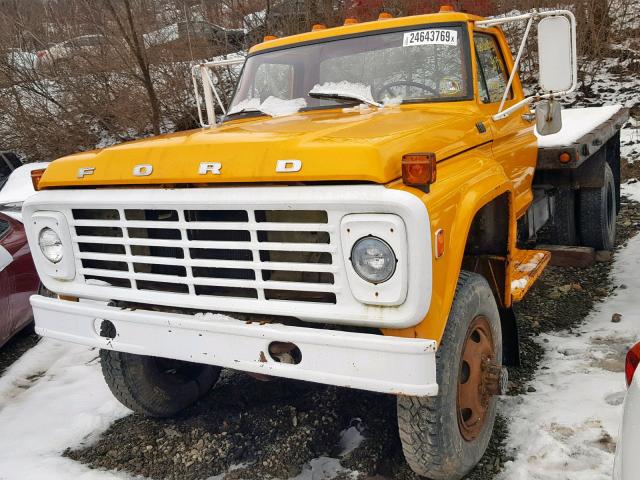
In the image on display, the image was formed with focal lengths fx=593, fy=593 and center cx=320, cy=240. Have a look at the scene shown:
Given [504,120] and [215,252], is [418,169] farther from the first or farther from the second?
[504,120]

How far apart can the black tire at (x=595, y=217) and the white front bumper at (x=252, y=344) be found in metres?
3.83

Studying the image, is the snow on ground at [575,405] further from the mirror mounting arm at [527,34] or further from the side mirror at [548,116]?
the mirror mounting arm at [527,34]

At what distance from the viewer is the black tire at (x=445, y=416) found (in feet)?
7.97

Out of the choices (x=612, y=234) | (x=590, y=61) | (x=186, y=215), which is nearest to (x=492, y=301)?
(x=186, y=215)

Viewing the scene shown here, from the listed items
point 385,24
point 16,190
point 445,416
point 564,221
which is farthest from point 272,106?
point 16,190

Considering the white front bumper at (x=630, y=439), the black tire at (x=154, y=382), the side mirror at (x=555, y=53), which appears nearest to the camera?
the white front bumper at (x=630, y=439)

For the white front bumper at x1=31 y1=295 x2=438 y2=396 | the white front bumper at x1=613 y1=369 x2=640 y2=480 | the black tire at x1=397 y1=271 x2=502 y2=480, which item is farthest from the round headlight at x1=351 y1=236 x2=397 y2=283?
the white front bumper at x1=613 y1=369 x2=640 y2=480

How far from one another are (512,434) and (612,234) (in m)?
3.57

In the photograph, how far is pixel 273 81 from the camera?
407 cm

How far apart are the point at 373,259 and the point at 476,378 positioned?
989 mm

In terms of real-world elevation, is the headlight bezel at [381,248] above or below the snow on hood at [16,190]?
above

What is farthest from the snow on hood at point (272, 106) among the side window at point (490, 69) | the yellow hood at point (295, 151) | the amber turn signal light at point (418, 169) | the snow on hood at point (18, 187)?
the snow on hood at point (18, 187)

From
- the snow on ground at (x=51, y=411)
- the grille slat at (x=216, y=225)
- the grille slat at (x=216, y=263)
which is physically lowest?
the snow on ground at (x=51, y=411)

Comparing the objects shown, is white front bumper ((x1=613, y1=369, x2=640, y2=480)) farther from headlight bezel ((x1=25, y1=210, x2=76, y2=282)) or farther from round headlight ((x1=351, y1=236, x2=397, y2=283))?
headlight bezel ((x1=25, y1=210, x2=76, y2=282))
